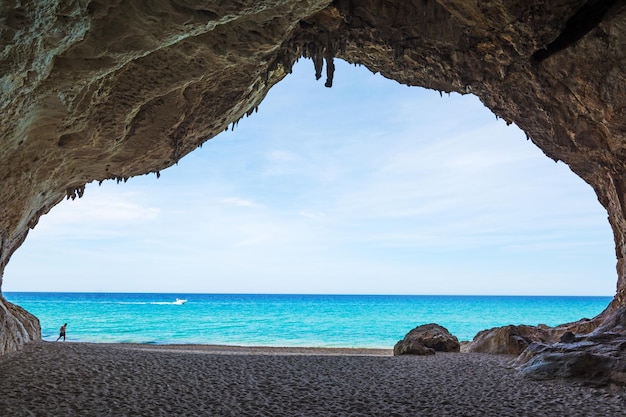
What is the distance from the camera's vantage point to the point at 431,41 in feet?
40.1

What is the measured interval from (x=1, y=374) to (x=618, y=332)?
14172mm

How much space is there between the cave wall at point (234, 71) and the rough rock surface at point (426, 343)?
6.04m

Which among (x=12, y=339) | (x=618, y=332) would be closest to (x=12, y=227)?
(x=12, y=339)

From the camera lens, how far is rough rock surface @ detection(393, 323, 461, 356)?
15.5m

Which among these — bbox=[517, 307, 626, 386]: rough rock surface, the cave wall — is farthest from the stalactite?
bbox=[517, 307, 626, 386]: rough rock surface

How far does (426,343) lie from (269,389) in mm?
10460

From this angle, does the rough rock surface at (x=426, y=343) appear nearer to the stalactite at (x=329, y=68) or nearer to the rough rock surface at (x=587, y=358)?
the rough rock surface at (x=587, y=358)

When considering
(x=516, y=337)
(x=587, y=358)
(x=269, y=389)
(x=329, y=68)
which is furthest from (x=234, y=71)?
(x=516, y=337)

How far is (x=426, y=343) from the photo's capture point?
1688cm

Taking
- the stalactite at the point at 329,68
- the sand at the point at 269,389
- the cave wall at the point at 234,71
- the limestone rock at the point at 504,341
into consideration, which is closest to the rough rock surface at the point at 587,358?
the sand at the point at 269,389

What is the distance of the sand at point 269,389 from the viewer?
654 cm

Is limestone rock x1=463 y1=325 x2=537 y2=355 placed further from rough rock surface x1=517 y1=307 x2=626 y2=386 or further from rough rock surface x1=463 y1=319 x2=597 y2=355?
rough rock surface x1=517 y1=307 x2=626 y2=386

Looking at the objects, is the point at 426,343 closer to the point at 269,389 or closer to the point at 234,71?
the point at 269,389

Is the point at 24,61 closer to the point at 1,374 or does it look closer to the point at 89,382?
the point at 89,382
